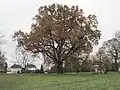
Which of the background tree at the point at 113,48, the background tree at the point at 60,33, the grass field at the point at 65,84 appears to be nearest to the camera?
the grass field at the point at 65,84

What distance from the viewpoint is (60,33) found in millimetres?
61062

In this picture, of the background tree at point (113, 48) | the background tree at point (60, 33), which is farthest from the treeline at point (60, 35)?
the background tree at point (113, 48)

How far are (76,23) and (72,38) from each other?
557cm

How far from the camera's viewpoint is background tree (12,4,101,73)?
201 ft

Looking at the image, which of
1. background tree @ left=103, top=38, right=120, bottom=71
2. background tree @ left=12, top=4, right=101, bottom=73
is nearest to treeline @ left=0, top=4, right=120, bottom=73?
background tree @ left=12, top=4, right=101, bottom=73

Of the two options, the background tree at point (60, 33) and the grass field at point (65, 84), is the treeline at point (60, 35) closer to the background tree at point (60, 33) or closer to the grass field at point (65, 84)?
the background tree at point (60, 33)

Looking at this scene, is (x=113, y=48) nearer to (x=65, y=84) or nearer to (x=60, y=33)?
(x=60, y=33)

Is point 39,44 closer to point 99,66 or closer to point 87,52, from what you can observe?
point 87,52

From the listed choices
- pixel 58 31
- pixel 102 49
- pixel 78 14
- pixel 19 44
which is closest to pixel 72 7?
pixel 78 14

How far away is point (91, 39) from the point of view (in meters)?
63.1

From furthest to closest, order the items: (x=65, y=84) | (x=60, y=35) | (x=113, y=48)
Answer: (x=113, y=48)
(x=60, y=35)
(x=65, y=84)

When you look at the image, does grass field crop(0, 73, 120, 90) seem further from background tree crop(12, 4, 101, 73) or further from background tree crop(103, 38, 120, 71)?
background tree crop(103, 38, 120, 71)

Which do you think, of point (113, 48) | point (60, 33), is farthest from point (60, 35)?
point (113, 48)

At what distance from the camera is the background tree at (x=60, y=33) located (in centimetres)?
6122
